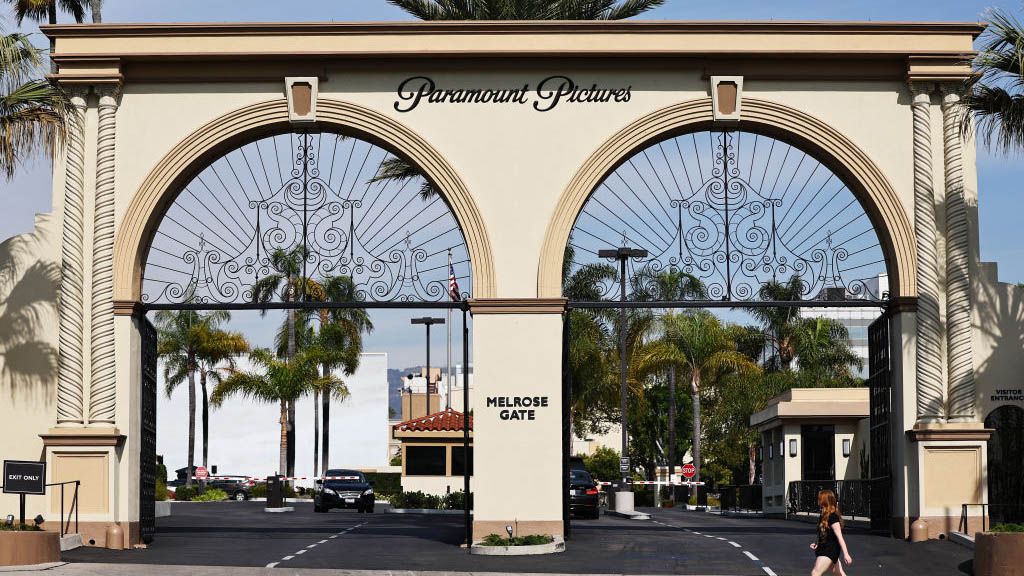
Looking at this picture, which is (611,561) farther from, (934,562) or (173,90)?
(173,90)

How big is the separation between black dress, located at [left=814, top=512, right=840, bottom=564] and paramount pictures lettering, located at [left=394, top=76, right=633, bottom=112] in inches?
414

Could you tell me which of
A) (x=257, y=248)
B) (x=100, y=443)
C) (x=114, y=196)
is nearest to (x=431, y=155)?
(x=257, y=248)

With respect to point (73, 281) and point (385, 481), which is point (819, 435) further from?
point (385, 481)

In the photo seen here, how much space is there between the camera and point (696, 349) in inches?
2470

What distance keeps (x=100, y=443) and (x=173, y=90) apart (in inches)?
245

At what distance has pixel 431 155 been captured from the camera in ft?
81.0

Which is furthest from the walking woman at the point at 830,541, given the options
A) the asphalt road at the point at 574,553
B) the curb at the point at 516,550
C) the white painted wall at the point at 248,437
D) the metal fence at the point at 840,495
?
the white painted wall at the point at 248,437

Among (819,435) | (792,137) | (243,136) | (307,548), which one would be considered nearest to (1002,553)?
(792,137)

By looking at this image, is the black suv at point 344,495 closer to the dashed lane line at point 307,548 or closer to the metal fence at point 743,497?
the metal fence at point 743,497

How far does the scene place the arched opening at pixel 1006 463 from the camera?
82.5 feet

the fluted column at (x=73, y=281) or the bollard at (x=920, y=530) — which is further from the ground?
the fluted column at (x=73, y=281)

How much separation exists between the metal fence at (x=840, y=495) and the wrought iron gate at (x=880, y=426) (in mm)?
7884

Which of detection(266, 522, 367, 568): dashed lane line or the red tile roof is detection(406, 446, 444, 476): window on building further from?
detection(266, 522, 367, 568): dashed lane line

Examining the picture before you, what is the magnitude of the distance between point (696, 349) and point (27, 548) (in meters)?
45.4
